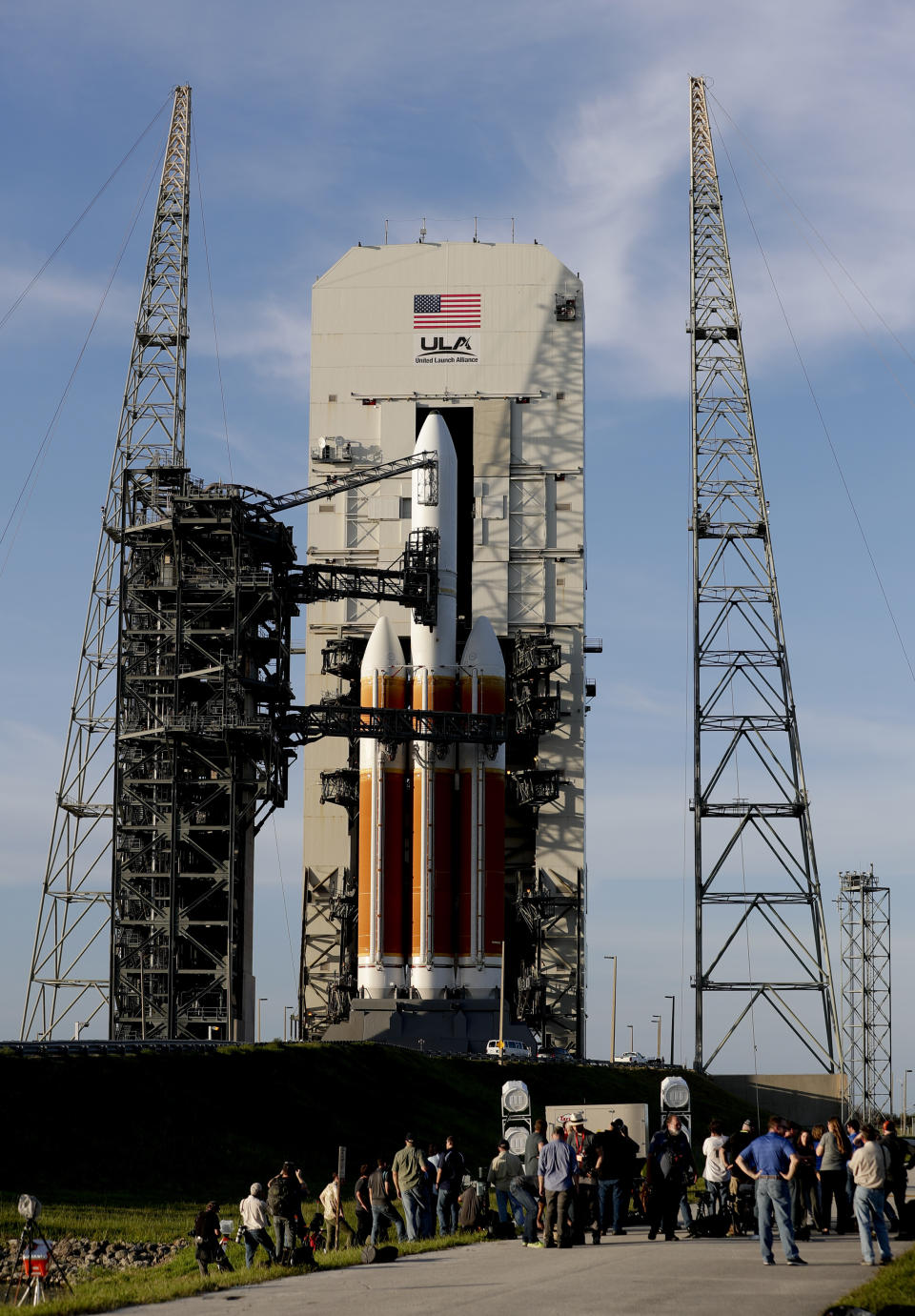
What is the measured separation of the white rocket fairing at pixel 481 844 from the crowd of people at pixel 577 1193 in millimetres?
46508

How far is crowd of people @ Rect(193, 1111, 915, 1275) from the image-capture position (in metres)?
27.6

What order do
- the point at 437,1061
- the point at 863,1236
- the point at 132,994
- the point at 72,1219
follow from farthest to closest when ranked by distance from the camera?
1. the point at 132,994
2. the point at 437,1061
3. the point at 72,1219
4. the point at 863,1236

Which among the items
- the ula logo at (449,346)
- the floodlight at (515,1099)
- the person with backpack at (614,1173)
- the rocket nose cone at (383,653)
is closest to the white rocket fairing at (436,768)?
the rocket nose cone at (383,653)

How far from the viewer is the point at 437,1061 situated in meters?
67.6

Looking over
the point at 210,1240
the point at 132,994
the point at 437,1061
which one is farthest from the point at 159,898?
the point at 210,1240

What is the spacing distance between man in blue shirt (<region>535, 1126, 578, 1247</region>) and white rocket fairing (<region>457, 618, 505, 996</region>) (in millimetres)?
51269

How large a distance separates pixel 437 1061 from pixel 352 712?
52.4 feet

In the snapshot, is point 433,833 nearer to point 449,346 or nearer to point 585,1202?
point 449,346

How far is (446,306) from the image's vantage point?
3821 inches

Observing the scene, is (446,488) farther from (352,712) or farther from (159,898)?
(159,898)

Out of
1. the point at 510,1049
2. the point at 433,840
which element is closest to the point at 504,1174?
the point at 510,1049

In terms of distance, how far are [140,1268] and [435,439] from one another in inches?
Answer: 2188

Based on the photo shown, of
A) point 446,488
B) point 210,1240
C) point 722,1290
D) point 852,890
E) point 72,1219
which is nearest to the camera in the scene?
point 722,1290

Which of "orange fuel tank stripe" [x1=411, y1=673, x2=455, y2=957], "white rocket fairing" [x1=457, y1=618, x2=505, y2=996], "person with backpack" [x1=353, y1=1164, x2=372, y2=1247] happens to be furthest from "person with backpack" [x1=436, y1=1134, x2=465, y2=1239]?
"white rocket fairing" [x1=457, y1=618, x2=505, y2=996]
